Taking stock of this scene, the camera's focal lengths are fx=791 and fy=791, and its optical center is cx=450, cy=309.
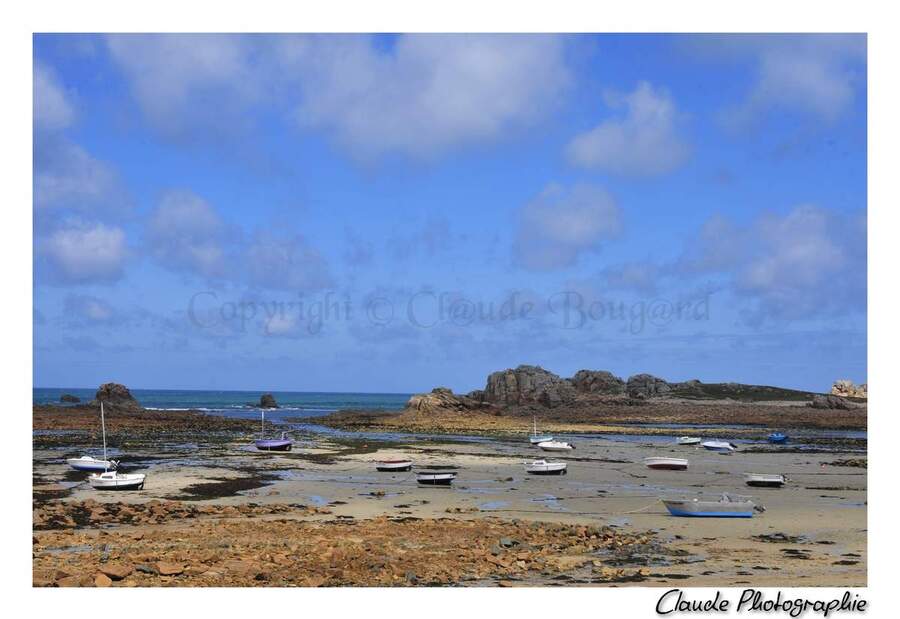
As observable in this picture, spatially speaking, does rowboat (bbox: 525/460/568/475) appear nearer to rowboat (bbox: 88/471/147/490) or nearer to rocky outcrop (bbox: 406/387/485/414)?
rowboat (bbox: 88/471/147/490)

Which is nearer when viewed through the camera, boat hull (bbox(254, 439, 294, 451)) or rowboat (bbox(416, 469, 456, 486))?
rowboat (bbox(416, 469, 456, 486))

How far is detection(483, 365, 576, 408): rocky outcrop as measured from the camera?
133m

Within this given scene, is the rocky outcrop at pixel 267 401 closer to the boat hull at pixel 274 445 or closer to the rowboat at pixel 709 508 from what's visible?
the boat hull at pixel 274 445

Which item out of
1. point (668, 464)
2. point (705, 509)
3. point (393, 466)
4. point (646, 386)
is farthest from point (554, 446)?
point (646, 386)

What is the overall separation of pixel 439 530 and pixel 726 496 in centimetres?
1187

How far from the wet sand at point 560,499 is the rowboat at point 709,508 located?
Answer: 35 cm

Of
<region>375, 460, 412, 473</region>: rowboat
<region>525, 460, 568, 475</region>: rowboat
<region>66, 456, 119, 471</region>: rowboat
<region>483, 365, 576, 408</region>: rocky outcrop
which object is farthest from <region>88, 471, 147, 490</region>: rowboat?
<region>483, 365, 576, 408</region>: rocky outcrop

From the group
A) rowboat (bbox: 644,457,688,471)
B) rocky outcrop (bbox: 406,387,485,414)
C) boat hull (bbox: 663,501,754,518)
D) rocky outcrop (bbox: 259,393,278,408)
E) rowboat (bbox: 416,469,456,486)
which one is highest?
boat hull (bbox: 663,501,754,518)

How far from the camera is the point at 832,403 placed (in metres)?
128

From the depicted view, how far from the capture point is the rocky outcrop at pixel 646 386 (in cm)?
15175

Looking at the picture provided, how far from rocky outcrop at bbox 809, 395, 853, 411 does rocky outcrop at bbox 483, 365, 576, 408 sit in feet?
131

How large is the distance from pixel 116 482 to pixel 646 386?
13101 cm

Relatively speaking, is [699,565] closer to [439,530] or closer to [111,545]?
[439,530]
